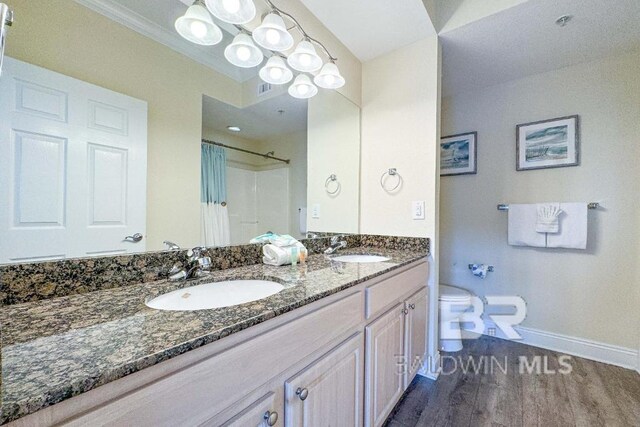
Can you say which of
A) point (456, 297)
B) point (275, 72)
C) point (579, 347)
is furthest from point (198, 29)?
point (579, 347)

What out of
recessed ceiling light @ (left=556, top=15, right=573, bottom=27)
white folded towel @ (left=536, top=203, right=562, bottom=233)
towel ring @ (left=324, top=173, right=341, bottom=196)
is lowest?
white folded towel @ (left=536, top=203, right=562, bottom=233)

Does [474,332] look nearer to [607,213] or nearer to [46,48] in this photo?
[607,213]

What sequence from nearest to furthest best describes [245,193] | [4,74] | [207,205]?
[4,74] → [207,205] → [245,193]

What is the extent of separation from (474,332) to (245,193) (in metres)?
2.33

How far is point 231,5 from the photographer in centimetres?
111

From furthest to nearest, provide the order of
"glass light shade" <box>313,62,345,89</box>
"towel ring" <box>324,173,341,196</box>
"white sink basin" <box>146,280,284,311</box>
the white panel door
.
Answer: "towel ring" <box>324,173,341,196</box>
"glass light shade" <box>313,62,345,89</box>
"white sink basin" <box>146,280,284,311</box>
the white panel door

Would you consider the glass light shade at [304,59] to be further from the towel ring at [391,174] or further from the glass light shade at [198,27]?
the towel ring at [391,174]

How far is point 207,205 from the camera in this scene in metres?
1.18

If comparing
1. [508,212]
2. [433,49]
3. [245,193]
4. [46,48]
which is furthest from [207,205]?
[508,212]

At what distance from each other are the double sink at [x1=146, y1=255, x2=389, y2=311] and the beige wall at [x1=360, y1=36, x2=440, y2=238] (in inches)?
47.2

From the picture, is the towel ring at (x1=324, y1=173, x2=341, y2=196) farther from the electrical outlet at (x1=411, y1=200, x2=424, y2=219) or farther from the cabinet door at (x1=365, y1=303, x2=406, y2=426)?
the cabinet door at (x1=365, y1=303, x2=406, y2=426)

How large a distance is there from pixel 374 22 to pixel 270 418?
206 centimetres

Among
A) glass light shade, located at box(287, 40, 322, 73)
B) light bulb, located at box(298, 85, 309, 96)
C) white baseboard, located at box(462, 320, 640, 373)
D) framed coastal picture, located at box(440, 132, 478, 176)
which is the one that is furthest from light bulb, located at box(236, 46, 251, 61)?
white baseboard, located at box(462, 320, 640, 373)

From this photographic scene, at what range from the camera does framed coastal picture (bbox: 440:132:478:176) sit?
8.27ft
